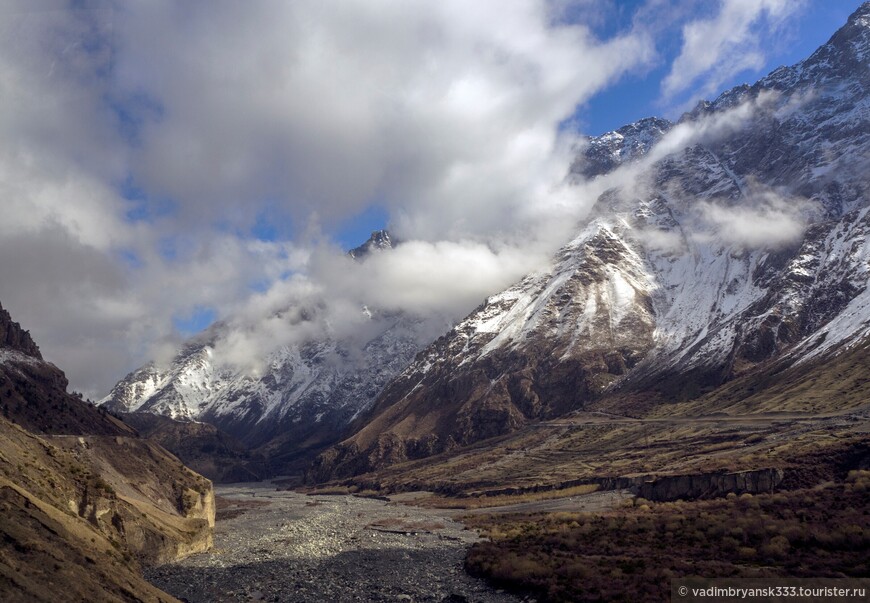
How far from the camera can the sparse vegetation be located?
62781 millimetres

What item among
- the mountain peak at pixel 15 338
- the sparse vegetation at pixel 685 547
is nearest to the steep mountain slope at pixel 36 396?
the mountain peak at pixel 15 338

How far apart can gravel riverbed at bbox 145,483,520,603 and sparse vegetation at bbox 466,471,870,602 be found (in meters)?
5.42

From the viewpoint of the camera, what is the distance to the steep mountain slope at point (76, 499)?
39.3m

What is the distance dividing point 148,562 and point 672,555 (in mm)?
61559

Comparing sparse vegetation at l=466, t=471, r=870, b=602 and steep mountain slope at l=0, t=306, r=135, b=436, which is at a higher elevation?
steep mountain slope at l=0, t=306, r=135, b=436

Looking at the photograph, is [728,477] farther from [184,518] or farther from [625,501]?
[184,518]

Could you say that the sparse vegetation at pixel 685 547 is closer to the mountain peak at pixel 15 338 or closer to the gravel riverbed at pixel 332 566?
the gravel riverbed at pixel 332 566

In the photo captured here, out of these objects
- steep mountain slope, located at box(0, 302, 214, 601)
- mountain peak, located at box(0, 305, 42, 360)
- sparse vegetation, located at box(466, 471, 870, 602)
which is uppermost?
mountain peak, located at box(0, 305, 42, 360)

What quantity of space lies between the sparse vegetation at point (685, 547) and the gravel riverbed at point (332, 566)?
5418 mm

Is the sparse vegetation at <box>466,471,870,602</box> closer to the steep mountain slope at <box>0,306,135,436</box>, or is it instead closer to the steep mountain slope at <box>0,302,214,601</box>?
the steep mountain slope at <box>0,302,214,601</box>

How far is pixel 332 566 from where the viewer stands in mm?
87062

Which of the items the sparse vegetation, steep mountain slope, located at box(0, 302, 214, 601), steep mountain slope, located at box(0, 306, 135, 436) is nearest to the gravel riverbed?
the sparse vegetation

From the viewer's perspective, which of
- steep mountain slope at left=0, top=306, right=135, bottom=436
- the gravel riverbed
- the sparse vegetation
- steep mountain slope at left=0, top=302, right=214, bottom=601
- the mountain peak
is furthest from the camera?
the mountain peak

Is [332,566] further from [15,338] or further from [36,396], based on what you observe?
[15,338]
